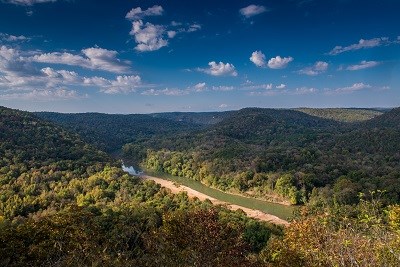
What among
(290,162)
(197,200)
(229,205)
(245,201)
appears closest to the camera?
(197,200)

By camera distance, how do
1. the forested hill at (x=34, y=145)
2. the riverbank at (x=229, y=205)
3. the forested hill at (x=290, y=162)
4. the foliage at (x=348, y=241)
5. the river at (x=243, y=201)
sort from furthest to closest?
the forested hill at (x=34, y=145) < the forested hill at (x=290, y=162) < the river at (x=243, y=201) < the riverbank at (x=229, y=205) < the foliage at (x=348, y=241)

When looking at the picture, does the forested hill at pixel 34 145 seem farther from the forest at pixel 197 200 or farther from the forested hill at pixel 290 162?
the forested hill at pixel 290 162

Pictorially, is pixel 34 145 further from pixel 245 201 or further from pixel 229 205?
pixel 245 201

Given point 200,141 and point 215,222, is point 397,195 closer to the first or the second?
point 215,222

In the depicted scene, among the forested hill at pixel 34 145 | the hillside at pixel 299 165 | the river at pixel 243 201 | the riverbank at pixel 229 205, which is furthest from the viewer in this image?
the forested hill at pixel 34 145

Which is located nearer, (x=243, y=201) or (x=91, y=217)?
(x=91, y=217)

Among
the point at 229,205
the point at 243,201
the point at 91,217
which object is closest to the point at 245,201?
the point at 243,201

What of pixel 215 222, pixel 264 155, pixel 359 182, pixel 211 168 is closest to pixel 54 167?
pixel 211 168

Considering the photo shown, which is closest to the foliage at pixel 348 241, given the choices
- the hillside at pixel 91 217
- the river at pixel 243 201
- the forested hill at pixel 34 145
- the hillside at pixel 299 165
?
the hillside at pixel 91 217
